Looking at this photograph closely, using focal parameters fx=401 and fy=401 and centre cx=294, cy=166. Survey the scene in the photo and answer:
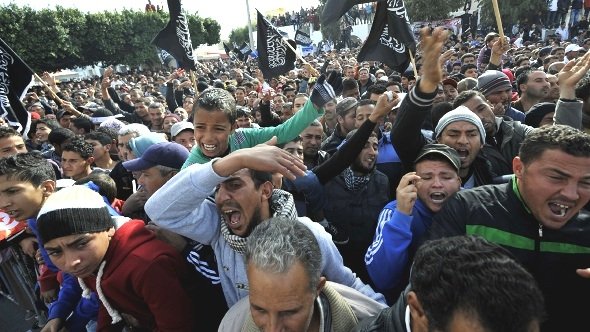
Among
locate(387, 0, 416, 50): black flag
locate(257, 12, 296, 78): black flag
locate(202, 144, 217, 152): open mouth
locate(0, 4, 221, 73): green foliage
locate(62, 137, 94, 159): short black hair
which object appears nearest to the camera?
locate(202, 144, 217, 152): open mouth

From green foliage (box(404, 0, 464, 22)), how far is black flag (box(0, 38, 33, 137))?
85.1 feet

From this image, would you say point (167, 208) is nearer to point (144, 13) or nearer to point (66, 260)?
point (66, 260)

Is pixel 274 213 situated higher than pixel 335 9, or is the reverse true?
pixel 335 9

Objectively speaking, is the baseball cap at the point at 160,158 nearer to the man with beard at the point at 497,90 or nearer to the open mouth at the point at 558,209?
the open mouth at the point at 558,209

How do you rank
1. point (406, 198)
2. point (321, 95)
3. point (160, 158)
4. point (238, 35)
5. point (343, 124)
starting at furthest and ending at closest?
point (238, 35) < point (343, 124) < point (321, 95) < point (160, 158) < point (406, 198)

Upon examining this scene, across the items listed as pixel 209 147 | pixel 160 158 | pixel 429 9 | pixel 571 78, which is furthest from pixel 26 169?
pixel 429 9

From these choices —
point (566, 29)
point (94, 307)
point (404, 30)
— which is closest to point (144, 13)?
point (566, 29)

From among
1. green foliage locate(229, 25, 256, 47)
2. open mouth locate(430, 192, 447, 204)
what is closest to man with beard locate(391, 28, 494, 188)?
open mouth locate(430, 192, 447, 204)

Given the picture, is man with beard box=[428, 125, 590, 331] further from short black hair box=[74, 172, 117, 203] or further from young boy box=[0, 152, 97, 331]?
short black hair box=[74, 172, 117, 203]

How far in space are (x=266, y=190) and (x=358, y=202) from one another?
3.65 feet

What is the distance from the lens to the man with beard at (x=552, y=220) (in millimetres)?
1676

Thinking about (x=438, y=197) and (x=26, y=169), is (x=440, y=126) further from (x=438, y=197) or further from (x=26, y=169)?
(x=26, y=169)

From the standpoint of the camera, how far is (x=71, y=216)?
1.91m

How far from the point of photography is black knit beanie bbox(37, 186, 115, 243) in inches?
74.5
